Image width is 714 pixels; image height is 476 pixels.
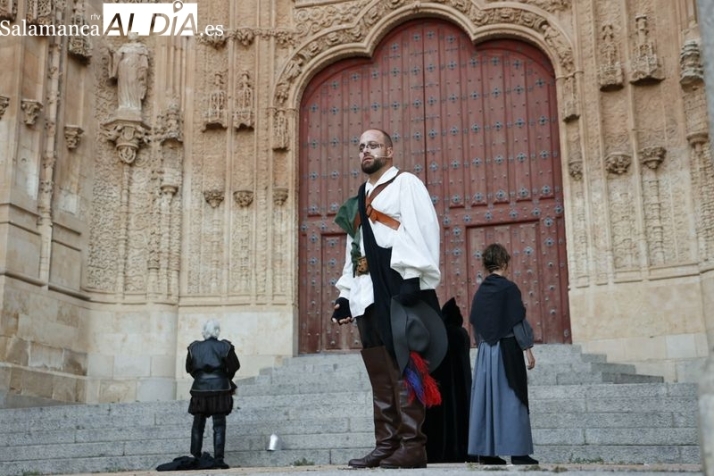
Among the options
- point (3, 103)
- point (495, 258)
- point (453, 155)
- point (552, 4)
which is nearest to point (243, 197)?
point (453, 155)

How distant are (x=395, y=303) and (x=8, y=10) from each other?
9.23m

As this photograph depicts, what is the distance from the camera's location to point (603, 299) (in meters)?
12.2

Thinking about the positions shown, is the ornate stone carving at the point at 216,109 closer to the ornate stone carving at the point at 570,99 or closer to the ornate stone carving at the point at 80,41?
the ornate stone carving at the point at 80,41

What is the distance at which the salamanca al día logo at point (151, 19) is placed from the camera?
1449 centimetres

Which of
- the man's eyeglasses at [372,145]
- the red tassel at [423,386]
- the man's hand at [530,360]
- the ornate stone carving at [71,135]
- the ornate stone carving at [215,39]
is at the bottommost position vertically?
the red tassel at [423,386]

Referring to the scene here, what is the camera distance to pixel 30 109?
1237 cm

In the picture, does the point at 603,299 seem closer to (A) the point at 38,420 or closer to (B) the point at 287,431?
(B) the point at 287,431

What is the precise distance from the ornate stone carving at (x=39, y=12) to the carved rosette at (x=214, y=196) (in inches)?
127

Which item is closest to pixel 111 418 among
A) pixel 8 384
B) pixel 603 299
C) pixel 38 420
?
pixel 38 420

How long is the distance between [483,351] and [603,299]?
19.9 ft

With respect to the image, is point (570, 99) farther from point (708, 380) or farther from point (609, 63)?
point (708, 380)

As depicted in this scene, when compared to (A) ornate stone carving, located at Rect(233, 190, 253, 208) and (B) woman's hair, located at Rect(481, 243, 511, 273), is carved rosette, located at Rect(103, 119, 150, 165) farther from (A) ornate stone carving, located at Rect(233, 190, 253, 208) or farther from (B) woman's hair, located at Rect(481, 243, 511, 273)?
(B) woman's hair, located at Rect(481, 243, 511, 273)

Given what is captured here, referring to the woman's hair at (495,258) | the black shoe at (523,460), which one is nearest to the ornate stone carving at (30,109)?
the woman's hair at (495,258)

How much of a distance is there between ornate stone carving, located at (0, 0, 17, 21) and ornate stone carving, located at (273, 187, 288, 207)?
14.1 ft
